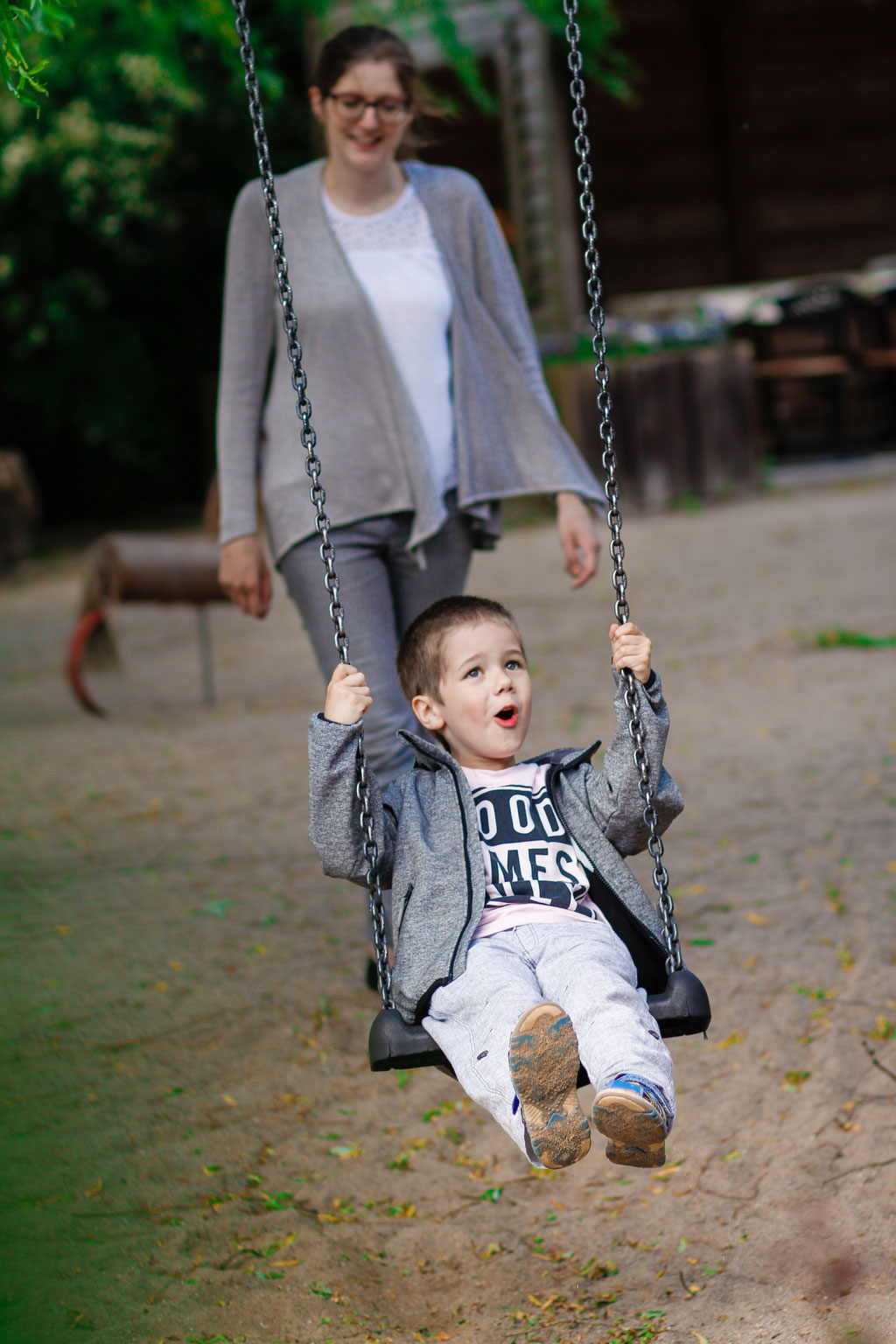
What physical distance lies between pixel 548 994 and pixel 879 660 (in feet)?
13.6

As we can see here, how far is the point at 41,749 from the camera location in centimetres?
597

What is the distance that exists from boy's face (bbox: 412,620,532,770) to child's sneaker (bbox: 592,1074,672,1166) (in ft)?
2.06

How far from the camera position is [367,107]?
2.69m

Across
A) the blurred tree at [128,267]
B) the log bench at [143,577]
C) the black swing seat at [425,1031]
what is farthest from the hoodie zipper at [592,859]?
the blurred tree at [128,267]

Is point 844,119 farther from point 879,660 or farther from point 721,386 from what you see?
point 879,660

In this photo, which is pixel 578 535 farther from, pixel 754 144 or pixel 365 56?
pixel 754 144

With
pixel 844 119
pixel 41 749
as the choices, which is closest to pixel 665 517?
pixel 41 749

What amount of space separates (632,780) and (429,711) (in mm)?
381

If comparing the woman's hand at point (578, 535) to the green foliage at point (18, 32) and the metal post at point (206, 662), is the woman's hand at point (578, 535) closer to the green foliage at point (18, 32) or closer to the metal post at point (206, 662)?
the green foliage at point (18, 32)

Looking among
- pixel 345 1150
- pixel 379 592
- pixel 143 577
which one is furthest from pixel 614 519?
pixel 143 577

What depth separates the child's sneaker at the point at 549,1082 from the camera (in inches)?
75.7

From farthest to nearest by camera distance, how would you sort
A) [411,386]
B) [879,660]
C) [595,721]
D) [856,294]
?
[856,294] → [879,660] → [595,721] → [411,386]

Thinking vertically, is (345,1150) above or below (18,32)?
below

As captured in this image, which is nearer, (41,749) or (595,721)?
(595,721)
